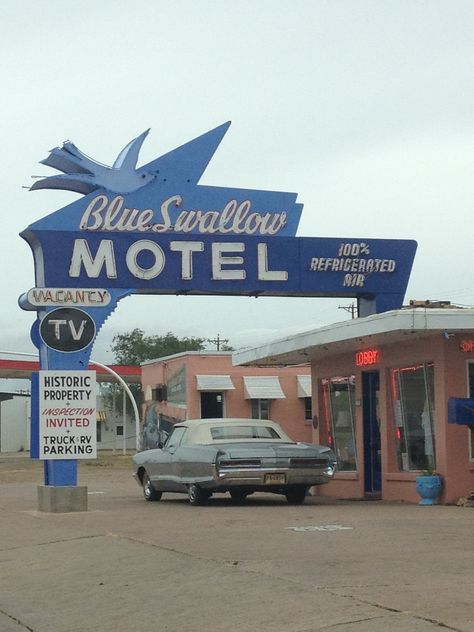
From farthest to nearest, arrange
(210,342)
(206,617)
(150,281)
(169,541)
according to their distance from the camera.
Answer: (210,342), (150,281), (169,541), (206,617)

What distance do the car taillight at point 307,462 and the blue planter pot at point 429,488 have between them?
5.18ft

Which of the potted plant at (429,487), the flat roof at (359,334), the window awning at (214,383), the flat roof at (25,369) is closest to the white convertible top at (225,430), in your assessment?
the flat roof at (359,334)

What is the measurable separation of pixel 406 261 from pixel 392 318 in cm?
316

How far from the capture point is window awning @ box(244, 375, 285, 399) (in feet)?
156

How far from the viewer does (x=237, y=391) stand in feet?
158

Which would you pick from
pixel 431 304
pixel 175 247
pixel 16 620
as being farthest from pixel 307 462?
pixel 16 620

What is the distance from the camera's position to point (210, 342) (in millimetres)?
93500

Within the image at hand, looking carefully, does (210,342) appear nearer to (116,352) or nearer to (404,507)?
(116,352)

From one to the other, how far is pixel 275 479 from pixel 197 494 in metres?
1.45

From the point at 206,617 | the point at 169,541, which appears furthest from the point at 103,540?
the point at 206,617

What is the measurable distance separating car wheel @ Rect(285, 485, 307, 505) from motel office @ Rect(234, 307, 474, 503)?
1.78 m

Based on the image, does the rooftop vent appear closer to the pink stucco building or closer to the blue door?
the blue door

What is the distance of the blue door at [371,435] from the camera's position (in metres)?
22.4

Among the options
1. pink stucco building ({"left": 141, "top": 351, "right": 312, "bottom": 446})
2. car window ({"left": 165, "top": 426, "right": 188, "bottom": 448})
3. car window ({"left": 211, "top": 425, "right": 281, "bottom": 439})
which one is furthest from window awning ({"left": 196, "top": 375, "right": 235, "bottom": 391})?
car window ({"left": 211, "top": 425, "right": 281, "bottom": 439})
